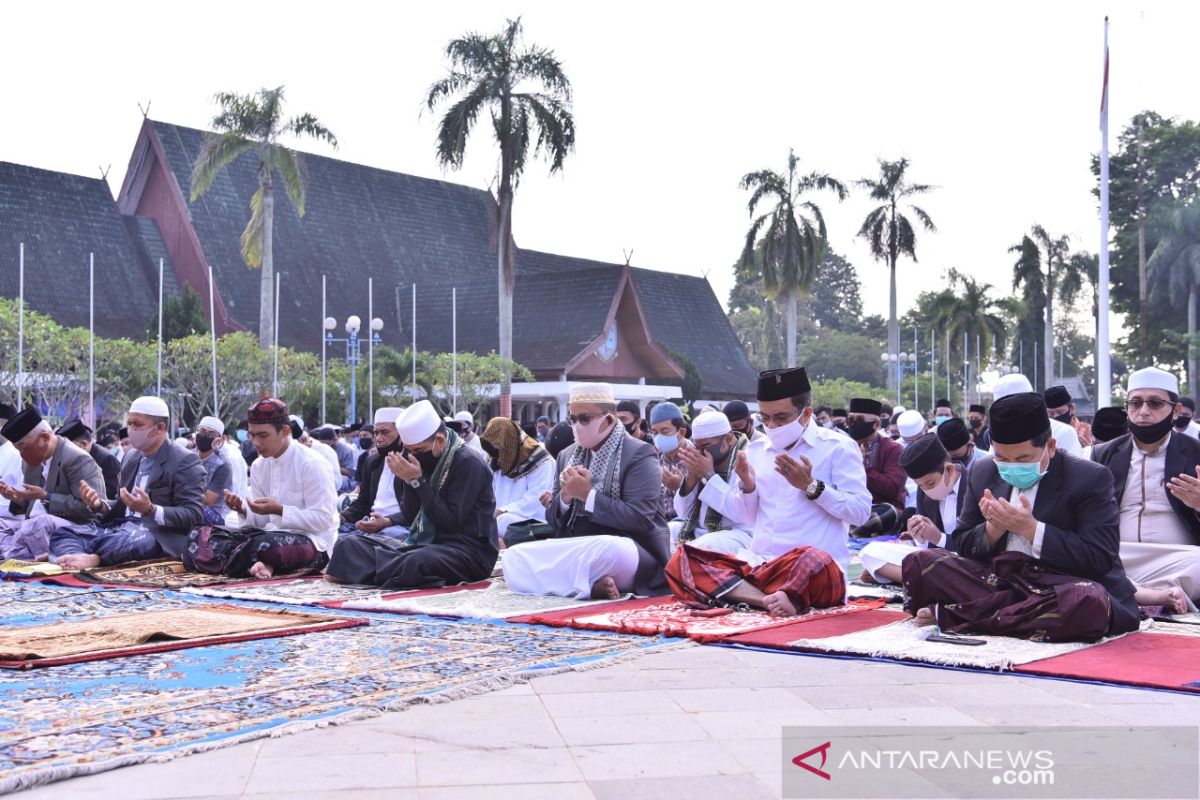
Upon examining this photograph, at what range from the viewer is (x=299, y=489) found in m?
9.22

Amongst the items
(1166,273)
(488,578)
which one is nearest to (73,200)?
(488,578)

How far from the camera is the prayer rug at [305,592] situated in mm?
7625

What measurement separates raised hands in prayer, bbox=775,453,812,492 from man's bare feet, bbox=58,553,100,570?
4900 mm

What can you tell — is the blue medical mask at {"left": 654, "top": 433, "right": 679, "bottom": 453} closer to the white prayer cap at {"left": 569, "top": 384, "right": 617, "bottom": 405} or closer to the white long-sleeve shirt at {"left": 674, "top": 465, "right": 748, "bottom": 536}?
the white long-sleeve shirt at {"left": 674, "top": 465, "right": 748, "bottom": 536}

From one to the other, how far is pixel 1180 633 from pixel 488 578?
418cm

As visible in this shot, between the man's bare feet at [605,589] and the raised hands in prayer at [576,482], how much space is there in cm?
48

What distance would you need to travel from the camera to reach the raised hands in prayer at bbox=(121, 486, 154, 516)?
9227mm

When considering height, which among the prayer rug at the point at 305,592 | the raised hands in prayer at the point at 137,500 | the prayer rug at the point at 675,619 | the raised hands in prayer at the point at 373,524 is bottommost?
the prayer rug at the point at 305,592

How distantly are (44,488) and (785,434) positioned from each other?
5450 millimetres

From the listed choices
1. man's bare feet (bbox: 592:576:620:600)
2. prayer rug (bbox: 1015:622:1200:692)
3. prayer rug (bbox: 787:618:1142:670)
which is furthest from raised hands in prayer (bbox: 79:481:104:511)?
prayer rug (bbox: 1015:622:1200:692)

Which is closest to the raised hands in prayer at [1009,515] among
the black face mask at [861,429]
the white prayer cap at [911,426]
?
the black face mask at [861,429]

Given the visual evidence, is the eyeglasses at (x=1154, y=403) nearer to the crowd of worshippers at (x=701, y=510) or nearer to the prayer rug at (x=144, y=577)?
the crowd of worshippers at (x=701, y=510)

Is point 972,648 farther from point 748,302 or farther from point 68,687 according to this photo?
point 748,302

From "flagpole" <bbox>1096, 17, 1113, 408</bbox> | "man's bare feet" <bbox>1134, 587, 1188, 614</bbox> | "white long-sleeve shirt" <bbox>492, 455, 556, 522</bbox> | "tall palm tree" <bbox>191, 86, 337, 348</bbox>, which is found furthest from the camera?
"tall palm tree" <bbox>191, 86, 337, 348</bbox>
